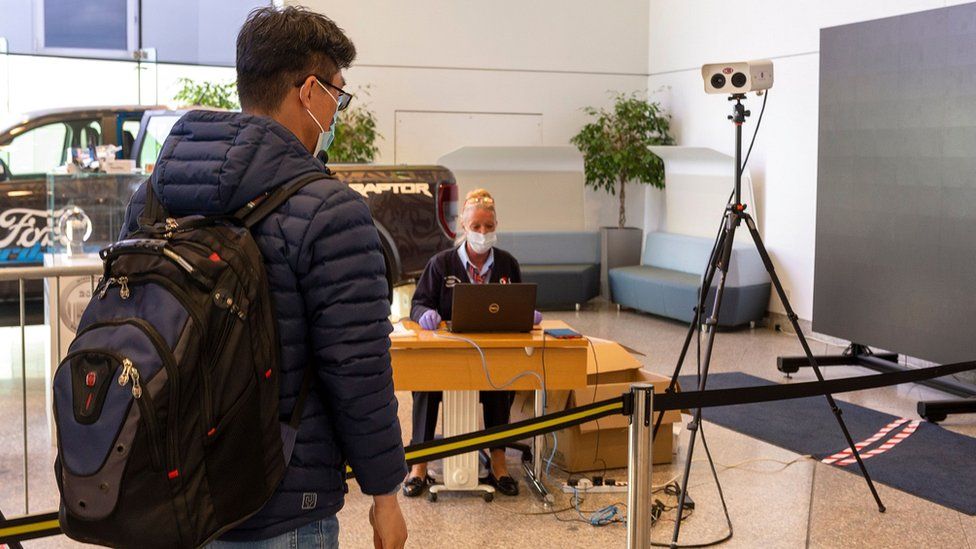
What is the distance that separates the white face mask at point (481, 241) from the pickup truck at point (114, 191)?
1807 millimetres

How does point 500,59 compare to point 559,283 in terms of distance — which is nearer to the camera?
point 559,283

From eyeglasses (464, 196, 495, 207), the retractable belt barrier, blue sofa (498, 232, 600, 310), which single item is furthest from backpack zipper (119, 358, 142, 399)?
blue sofa (498, 232, 600, 310)

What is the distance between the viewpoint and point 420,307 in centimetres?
515

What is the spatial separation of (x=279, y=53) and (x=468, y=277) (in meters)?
3.36

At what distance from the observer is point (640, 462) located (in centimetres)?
287

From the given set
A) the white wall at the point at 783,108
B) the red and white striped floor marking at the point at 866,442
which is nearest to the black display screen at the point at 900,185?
the red and white striped floor marking at the point at 866,442

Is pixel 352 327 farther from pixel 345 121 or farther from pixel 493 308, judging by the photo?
pixel 345 121

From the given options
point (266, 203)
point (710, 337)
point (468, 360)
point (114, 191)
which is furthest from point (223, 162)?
point (114, 191)

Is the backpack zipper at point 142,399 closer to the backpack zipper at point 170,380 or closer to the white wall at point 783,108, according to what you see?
the backpack zipper at point 170,380

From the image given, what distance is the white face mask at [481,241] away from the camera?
203 inches

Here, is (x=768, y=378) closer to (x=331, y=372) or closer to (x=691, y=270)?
(x=691, y=270)

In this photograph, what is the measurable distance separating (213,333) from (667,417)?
12.6ft

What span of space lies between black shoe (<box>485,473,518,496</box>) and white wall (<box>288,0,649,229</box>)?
21.6 feet

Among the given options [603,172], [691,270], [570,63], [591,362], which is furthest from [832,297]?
[570,63]
